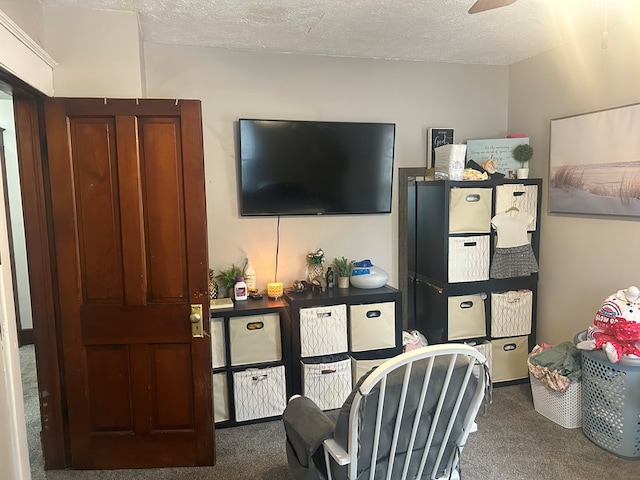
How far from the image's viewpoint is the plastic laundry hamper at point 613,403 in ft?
8.02

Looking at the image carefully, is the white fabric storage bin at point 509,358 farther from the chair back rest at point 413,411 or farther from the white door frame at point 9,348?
the white door frame at point 9,348

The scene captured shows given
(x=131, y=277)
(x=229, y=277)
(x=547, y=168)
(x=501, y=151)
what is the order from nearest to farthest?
(x=131, y=277) → (x=229, y=277) → (x=547, y=168) → (x=501, y=151)

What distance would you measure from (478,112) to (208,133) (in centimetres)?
215

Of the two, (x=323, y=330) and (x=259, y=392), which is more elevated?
(x=323, y=330)

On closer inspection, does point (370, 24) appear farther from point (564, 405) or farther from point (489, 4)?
point (564, 405)

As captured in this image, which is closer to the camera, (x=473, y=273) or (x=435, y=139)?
(x=473, y=273)

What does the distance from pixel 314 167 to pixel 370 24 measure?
99 cm

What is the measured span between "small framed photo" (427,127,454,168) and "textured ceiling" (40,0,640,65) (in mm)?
560

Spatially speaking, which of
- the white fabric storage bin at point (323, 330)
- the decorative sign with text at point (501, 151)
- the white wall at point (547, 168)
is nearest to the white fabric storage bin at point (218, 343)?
the white fabric storage bin at point (323, 330)

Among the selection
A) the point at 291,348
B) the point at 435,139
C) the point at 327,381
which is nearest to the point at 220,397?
the point at 291,348

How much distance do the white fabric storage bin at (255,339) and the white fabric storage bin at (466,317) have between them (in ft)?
4.13

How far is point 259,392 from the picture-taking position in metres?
2.94

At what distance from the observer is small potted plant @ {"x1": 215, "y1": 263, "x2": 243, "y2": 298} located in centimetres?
318

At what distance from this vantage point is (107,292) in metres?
2.43
